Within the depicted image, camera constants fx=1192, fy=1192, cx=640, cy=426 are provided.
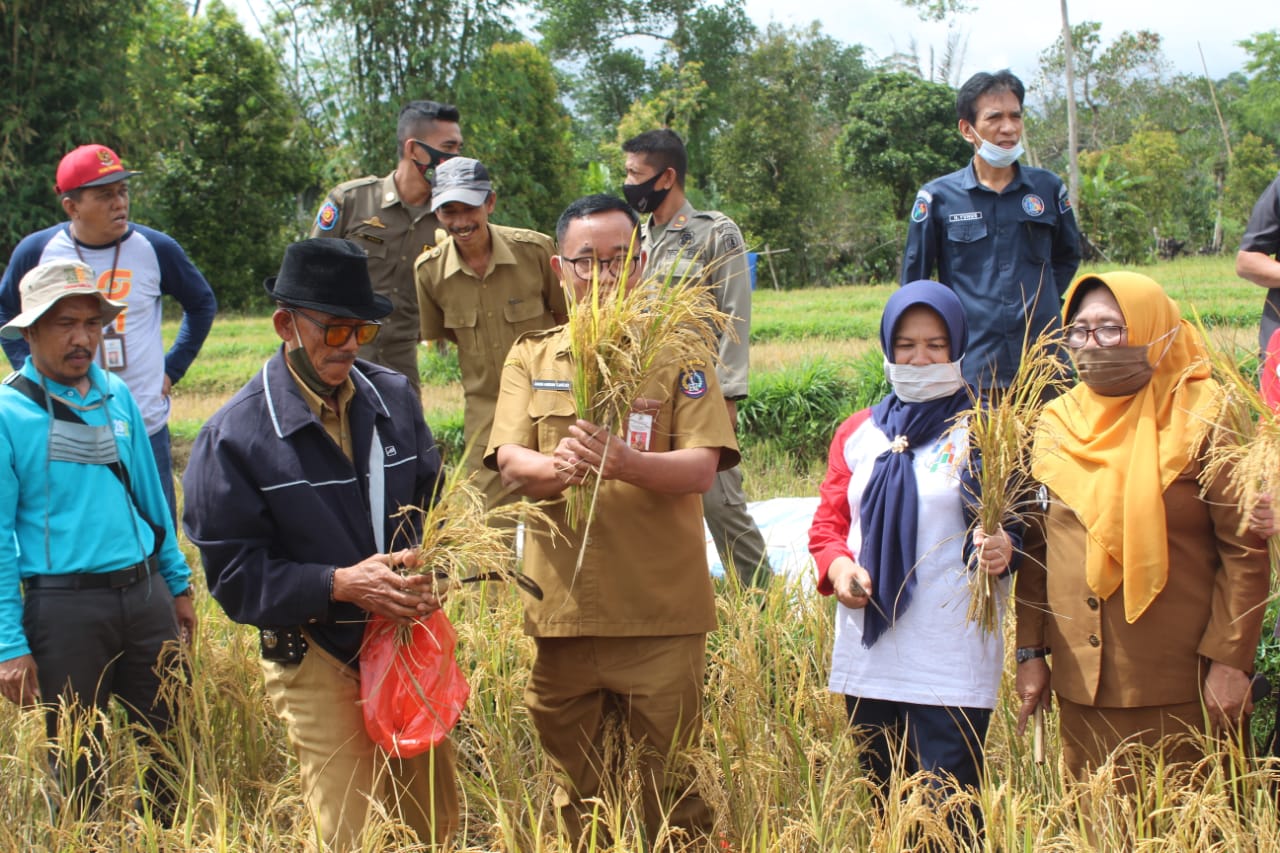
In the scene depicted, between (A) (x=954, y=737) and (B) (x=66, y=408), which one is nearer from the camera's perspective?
(A) (x=954, y=737)

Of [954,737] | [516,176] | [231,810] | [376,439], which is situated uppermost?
[516,176]

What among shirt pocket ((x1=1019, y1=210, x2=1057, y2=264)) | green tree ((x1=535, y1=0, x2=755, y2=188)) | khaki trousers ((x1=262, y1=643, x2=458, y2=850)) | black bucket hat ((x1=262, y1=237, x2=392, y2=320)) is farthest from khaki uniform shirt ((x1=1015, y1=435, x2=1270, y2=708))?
green tree ((x1=535, y1=0, x2=755, y2=188))

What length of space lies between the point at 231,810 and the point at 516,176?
15.6 m

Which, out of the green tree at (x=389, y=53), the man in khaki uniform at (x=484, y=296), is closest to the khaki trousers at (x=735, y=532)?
the man in khaki uniform at (x=484, y=296)

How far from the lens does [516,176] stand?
18.6m

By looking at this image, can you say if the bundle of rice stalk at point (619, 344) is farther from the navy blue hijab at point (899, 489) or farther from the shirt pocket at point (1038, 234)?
the shirt pocket at point (1038, 234)

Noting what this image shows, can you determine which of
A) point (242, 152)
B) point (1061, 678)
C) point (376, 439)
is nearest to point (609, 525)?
point (376, 439)

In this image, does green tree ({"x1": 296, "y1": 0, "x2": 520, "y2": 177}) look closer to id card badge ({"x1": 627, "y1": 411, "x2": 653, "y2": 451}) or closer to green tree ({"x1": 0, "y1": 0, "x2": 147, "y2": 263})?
green tree ({"x1": 0, "y1": 0, "x2": 147, "y2": 263})

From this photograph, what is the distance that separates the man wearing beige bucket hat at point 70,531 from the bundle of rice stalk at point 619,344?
156 centimetres

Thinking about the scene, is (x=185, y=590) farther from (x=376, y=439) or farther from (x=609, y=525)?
(x=609, y=525)

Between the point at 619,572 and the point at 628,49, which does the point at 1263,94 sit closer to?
the point at 628,49

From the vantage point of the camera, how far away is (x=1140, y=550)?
2988 mm

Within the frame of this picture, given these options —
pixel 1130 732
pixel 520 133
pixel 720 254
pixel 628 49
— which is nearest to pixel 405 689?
pixel 1130 732

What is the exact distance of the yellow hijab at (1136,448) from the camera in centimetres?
299
